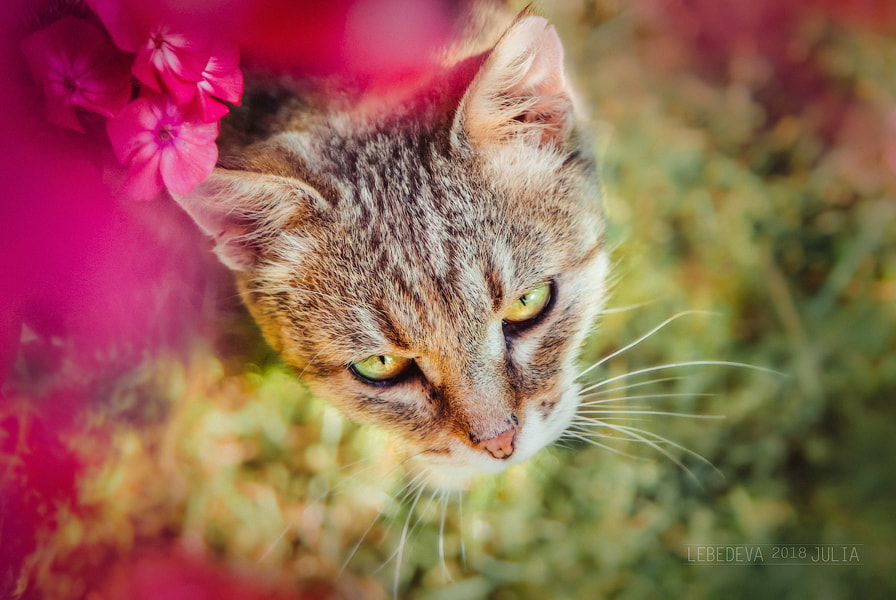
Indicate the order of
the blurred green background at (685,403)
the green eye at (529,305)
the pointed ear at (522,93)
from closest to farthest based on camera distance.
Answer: the pointed ear at (522,93) < the green eye at (529,305) < the blurred green background at (685,403)

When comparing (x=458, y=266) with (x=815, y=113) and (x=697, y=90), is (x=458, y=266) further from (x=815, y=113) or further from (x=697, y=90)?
(x=815, y=113)

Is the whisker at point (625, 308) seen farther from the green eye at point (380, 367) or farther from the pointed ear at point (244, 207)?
the pointed ear at point (244, 207)

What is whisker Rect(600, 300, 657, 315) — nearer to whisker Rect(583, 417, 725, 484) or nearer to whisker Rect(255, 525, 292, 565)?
whisker Rect(583, 417, 725, 484)

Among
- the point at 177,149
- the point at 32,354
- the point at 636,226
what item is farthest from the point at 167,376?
the point at 636,226

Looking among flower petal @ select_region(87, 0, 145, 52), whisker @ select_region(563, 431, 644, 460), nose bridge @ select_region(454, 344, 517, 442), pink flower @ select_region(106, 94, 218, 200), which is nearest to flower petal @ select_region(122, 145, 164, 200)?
pink flower @ select_region(106, 94, 218, 200)

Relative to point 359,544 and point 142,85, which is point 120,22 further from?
point 359,544

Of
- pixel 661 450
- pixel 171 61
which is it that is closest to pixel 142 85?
pixel 171 61

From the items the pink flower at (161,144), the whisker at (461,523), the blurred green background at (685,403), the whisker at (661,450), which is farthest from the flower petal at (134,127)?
the whisker at (661,450)
